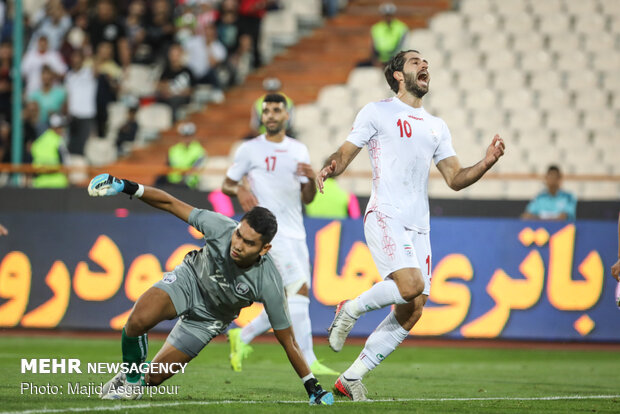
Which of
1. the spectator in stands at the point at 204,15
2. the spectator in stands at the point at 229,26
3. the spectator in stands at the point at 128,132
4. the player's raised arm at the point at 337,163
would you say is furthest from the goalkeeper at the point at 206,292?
the spectator in stands at the point at 229,26

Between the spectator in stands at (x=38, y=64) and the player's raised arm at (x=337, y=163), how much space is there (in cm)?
1281

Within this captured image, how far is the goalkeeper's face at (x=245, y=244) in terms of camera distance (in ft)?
22.8

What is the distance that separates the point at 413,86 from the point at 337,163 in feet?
3.02

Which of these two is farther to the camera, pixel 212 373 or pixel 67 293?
pixel 67 293

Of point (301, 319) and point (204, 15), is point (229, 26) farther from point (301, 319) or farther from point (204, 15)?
point (301, 319)

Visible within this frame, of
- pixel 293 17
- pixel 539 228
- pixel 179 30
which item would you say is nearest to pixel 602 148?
pixel 539 228

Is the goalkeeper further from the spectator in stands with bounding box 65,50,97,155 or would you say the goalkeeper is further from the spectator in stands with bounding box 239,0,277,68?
the spectator in stands with bounding box 239,0,277,68

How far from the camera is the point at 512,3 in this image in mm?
20234

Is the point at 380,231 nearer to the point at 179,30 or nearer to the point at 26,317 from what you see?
the point at 26,317

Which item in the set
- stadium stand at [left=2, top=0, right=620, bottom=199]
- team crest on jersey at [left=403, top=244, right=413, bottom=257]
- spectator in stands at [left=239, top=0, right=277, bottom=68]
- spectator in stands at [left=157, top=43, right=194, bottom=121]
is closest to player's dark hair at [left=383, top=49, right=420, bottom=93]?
team crest on jersey at [left=403, top=244, right=413, bottom=257]

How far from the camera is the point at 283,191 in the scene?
32.9 ft

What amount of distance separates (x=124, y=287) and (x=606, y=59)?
10646mm

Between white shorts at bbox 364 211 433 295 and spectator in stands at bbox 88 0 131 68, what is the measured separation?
13005 mm

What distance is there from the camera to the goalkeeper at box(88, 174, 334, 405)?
23.0ft
